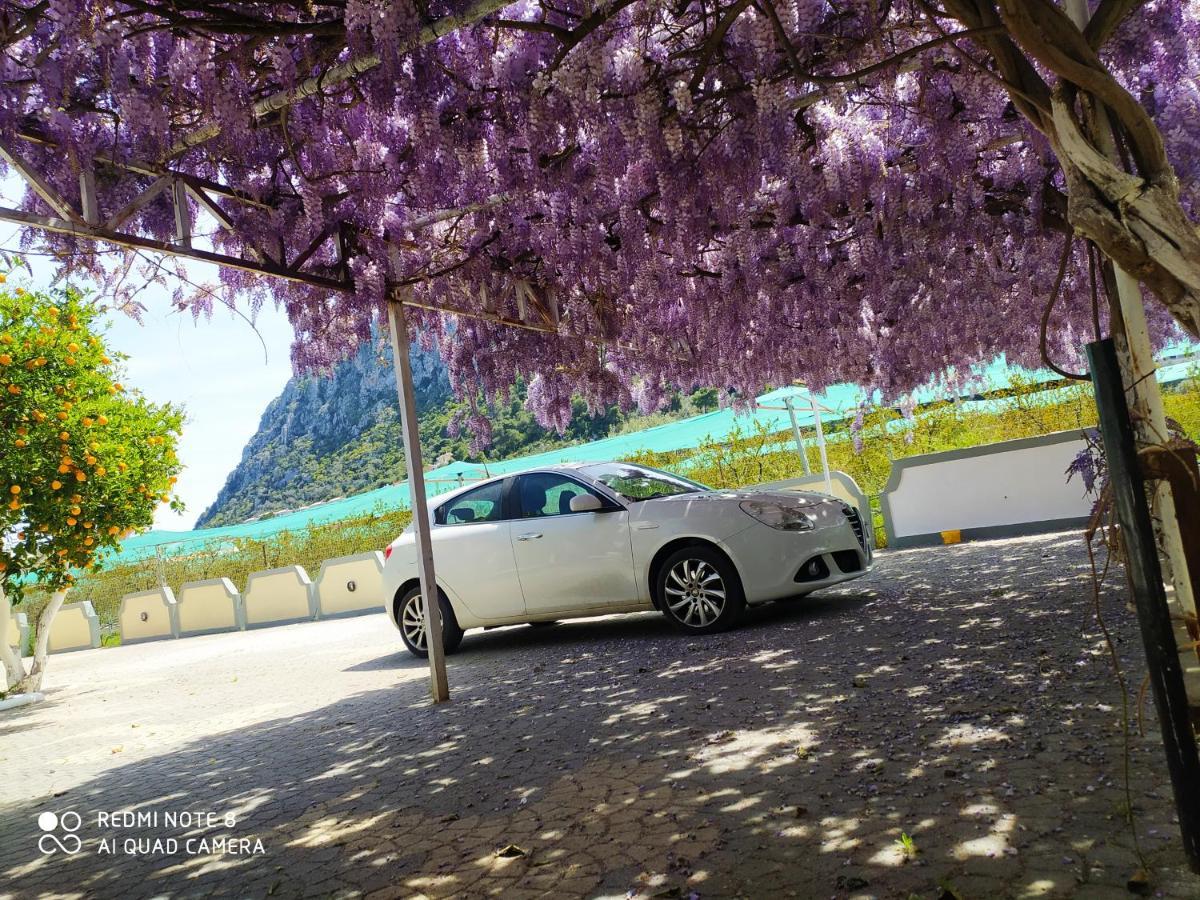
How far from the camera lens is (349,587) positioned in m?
16.8

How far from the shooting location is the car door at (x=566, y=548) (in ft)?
25.4

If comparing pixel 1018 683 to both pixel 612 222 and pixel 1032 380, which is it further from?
pixel 1032 380

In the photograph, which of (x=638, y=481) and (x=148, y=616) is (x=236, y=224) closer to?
(x=638, y=481)

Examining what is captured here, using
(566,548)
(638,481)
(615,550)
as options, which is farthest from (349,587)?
(615,550)

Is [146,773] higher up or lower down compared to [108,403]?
lower down

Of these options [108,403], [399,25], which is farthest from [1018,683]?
[108,403]

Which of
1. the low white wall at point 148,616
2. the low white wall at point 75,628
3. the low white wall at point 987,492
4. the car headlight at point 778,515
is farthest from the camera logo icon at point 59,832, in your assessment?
the low white wall at point 75,628

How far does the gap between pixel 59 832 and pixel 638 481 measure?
200 inches

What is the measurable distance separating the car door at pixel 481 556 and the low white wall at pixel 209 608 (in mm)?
11048

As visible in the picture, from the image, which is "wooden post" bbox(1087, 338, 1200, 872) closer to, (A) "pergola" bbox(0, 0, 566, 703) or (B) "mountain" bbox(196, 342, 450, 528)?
(A) "pergola" bbox(0, 0, 566, 703)

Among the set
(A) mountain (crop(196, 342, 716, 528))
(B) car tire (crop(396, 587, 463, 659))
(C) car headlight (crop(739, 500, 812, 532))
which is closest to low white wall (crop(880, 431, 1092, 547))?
(C) car headlight (crop(739, 500, 812, 532))

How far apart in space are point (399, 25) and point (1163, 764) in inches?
169

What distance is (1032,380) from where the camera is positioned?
52.6 ft

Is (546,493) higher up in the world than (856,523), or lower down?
higher up
